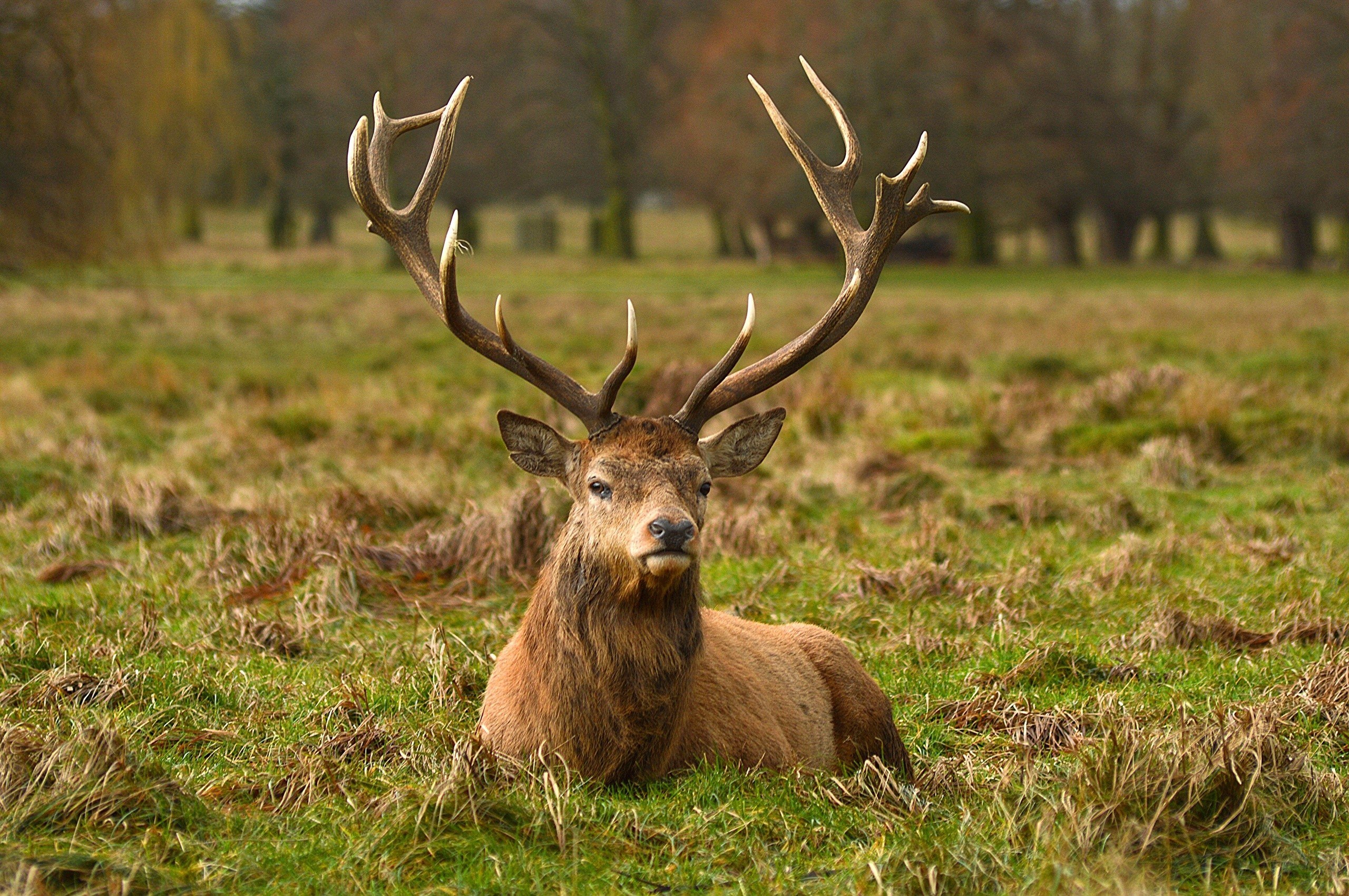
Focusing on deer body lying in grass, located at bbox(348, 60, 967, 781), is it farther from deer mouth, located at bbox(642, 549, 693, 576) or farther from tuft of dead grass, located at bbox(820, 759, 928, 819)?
tuft of dead grass, located at bbox(820, 759, 928, 819)

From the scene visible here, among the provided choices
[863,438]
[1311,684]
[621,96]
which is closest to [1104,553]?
[1311,684]

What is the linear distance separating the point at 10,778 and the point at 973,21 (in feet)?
126

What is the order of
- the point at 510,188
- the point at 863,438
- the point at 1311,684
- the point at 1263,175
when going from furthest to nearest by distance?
1. the point at 510,188
2. the point at 1263,175
3. the point at 863,438
4. the point at 1311,684

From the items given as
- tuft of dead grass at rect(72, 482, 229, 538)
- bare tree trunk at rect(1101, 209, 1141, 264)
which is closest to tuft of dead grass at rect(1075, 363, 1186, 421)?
tuft of dead grass at rect(72, 482, 229, 538)

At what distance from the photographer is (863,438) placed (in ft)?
39.8

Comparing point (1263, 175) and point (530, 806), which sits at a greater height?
point (1263, 175)

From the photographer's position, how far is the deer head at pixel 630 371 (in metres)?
4.83

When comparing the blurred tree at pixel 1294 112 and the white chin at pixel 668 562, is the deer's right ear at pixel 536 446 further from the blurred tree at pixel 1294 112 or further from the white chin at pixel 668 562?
the blurred tree at pixel 1294 112

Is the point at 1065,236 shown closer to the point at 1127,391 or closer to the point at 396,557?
the point at 1127,391

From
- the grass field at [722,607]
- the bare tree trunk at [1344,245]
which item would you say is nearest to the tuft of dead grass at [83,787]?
the grass field at [722,607]

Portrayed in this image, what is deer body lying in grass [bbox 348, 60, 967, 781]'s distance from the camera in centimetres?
484

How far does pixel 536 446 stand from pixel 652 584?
89cm

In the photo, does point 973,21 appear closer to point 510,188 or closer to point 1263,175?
point 1263,175

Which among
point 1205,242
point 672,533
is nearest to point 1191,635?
point 672,533
